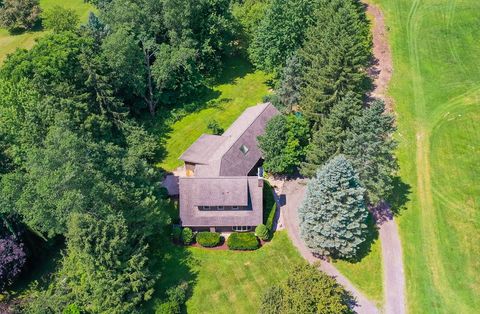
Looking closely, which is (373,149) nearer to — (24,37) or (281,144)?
(281,144)

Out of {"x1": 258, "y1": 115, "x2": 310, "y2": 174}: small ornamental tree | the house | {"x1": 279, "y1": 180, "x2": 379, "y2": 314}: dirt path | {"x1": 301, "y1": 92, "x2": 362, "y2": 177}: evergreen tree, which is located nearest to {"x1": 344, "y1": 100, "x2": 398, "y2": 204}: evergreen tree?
{"x1": 301, "y1": 92, "x2": 362, "y2": 177}: evergreen tree

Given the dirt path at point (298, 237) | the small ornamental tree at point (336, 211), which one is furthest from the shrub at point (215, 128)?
the small ornamental tree at point (336, 211)

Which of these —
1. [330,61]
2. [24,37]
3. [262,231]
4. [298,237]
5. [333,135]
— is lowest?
[298,237]

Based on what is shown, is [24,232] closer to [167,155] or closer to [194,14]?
[167,155]

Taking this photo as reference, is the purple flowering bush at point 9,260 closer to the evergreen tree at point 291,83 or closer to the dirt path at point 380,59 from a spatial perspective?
the evergreen tree at point 291,83

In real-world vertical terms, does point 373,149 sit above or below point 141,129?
above

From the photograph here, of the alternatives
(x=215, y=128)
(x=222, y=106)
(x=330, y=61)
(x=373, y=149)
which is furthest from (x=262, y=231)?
(x=222, y=106)

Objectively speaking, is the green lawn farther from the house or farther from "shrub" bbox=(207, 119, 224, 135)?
"shrub" bbox=(207, 119, 224, 135)
